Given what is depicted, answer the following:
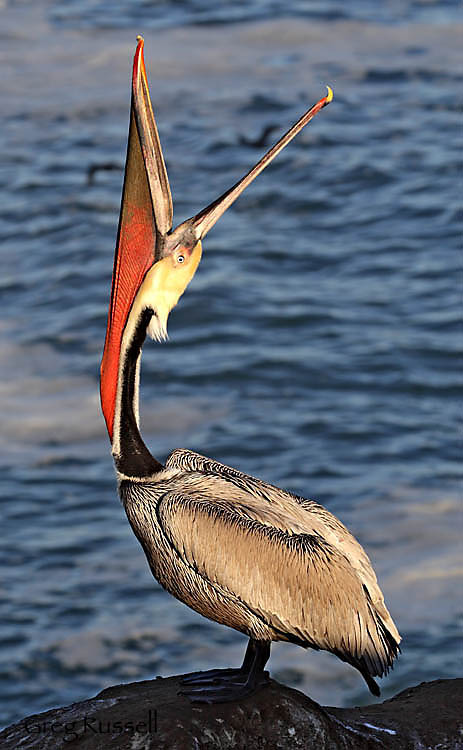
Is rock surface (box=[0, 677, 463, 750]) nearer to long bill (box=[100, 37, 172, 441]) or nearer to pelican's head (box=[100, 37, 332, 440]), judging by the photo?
long bill (box=[100, 37, 172, 441])

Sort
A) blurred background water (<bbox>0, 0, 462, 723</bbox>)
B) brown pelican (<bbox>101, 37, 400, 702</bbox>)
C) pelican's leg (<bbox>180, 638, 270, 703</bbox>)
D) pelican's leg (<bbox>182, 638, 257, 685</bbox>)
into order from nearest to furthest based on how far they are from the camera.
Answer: brown pelican (<bbox>101, 37, 400, 702</bbox>) → pelican's leg (<bbox>180, 638, 270, 703</bbox>) → pelican's leg (<bbox>182, 638, 257, 685</bbox>) → blurred background water (<bbox>0, 0, 462, 723</bbox>)

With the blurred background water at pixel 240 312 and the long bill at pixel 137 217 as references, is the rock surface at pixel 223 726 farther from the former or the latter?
the blurred background water at pixel 240 312

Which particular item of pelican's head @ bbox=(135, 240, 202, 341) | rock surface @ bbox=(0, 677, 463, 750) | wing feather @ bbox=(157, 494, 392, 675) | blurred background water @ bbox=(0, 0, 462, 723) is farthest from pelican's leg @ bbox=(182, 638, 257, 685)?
blurred background water @ bbox=(0, 0, 462, 723)

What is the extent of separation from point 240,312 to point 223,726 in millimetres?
11840

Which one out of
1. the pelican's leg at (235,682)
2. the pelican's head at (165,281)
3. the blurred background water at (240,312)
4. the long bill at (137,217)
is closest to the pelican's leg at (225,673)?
the pelican's leg at (235,682)

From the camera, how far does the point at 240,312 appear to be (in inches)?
673

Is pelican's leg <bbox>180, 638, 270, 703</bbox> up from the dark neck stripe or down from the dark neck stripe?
down

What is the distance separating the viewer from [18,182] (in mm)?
21000

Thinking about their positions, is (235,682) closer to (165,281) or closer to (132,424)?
(132,424)

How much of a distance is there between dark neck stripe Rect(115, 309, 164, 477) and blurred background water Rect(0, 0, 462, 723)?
5984mm

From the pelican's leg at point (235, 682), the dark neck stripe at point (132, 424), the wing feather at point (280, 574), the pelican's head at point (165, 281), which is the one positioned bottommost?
the pelican's leg at point (235, 682)

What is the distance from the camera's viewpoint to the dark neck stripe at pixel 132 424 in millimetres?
5672

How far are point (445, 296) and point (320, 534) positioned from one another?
38.8ft

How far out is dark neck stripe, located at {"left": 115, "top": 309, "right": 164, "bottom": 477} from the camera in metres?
5.67
